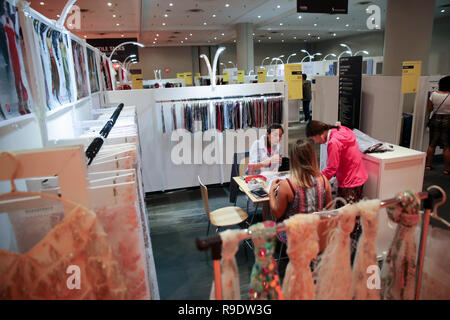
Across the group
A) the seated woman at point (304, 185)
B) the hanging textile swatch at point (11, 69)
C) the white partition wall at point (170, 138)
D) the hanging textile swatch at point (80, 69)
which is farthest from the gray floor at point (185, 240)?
the hanging textile swatch at point (11, 69)

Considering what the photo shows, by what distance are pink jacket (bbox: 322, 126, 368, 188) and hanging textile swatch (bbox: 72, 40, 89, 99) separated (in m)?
2.54

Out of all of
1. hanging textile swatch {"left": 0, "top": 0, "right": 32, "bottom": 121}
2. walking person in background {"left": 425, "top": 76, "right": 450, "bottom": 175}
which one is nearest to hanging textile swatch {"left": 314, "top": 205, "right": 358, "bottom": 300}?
hanging textile swatch {"left": 0, "top": 0, "right": 32, "bottom": 121}

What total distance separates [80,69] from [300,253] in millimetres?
2818

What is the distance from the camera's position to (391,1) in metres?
6.56

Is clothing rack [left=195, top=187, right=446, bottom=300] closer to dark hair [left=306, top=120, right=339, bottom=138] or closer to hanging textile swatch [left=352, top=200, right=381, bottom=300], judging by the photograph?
hanging textile swatch [left=352, top=200, right=381, bottom=300]

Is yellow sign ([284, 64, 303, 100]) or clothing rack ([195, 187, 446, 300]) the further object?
yellow sign ([284, 64, 303, 100])

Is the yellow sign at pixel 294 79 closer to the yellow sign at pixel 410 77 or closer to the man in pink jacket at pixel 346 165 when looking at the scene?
the yellow sign at pixel 410 77

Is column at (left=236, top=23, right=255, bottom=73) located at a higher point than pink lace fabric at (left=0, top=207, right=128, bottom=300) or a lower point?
higher

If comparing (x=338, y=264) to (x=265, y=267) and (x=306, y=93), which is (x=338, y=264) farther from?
(x=306, y=93)

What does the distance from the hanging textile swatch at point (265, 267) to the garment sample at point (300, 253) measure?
0.06m

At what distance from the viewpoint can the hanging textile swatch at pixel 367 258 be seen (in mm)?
1262

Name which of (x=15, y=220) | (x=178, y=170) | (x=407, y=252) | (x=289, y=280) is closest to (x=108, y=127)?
(x=15, y=220)

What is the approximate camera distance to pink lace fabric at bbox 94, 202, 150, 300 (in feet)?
3.80

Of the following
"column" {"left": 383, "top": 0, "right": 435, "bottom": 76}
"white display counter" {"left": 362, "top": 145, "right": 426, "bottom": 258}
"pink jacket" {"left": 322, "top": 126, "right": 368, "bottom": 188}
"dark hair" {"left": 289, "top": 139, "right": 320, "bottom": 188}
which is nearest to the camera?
"dark hair" {"left": 289, "top": 139, "right": 320, "bottom": 188}
